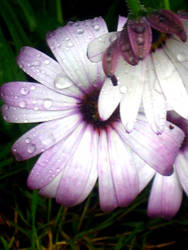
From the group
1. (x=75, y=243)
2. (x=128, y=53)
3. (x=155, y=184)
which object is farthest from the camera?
(x=75, y=243)

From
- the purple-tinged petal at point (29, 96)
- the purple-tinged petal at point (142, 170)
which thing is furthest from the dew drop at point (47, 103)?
the purple-tinged petal at point (142, 170)

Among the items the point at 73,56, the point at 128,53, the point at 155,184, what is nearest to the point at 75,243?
the point at 155,184

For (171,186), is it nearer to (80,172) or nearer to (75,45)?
(80,172)

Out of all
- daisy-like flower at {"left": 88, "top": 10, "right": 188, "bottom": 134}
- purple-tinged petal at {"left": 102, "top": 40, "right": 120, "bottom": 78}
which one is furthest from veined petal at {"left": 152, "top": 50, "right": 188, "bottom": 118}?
purple-tinged petal at {"left": 102, "top": 40, "right": 120, "bottom": 78}

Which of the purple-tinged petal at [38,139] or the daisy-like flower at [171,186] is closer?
the purple-tinged petal at [38,139]

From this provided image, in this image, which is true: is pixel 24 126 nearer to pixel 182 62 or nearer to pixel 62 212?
pixel 62 212

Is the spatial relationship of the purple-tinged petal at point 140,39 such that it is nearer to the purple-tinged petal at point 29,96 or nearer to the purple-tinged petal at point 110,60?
the purple-tinged petal at point 110,60

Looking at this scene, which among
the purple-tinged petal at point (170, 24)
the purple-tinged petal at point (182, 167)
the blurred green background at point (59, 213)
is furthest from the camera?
the blurred green background at point (59, 213)
